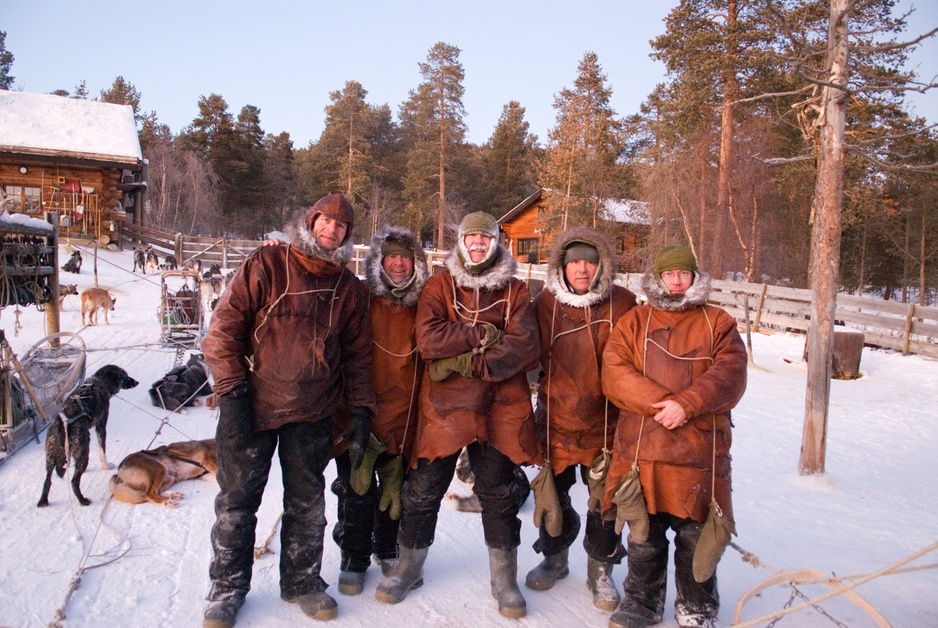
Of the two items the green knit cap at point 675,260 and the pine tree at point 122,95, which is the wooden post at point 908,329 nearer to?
the green knit cap at point 675,260

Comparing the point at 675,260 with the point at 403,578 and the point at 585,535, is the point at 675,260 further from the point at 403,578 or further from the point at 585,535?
the point at 403,578

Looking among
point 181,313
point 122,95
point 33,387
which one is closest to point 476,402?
point 33,387

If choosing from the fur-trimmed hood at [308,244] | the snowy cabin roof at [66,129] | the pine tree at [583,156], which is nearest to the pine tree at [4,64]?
the snowy cabin roof at [66,129]

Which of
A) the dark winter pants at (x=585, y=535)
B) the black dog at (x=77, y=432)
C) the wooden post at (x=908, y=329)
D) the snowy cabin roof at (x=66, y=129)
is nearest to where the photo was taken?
the dark winter pants at (x=585, y=535)

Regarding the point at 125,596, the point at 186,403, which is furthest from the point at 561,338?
the point at 186,403

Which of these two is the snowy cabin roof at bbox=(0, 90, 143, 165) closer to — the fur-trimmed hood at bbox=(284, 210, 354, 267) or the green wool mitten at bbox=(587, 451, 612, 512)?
the fur-trimmed hood at bbox=(284, 210, 354, 267)

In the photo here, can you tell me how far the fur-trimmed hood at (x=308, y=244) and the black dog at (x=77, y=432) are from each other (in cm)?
264

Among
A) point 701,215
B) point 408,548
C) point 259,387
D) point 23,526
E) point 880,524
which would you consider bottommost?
point 880,524

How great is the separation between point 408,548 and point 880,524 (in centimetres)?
404

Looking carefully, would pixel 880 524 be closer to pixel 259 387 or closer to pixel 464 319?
pixel 464 319

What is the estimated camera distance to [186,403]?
22.3 feet

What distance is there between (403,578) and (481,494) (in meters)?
0.59

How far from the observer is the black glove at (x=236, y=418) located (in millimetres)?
2623

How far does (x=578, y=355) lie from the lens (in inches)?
120
